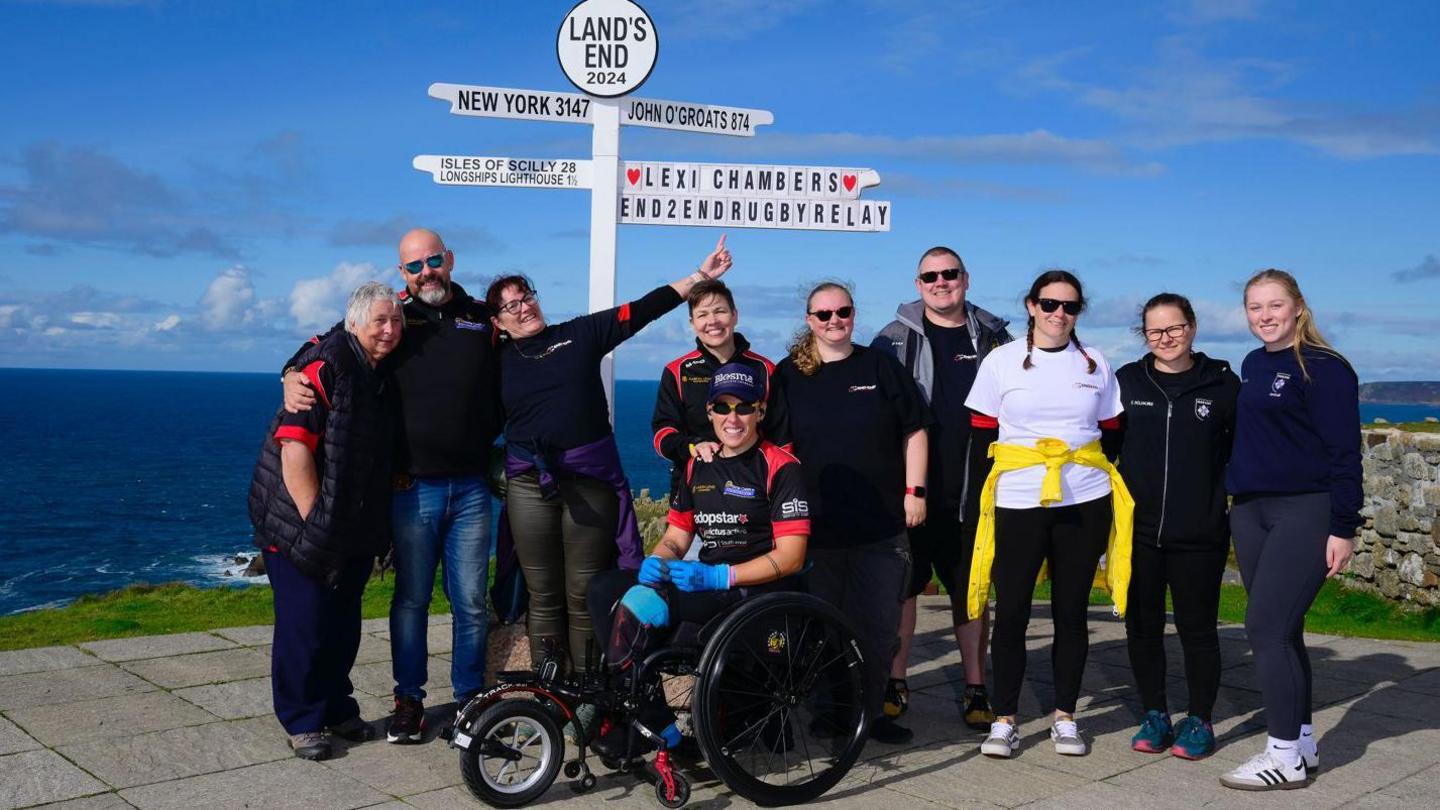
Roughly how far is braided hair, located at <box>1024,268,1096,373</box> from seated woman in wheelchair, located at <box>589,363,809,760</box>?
1097mm

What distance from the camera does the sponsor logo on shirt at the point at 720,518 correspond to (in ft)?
13.8

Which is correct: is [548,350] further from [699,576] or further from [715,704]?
[715,704]

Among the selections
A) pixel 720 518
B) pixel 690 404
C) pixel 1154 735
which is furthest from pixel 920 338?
pixel 1154 735

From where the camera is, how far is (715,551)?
13.9ft

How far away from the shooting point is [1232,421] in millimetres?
4594

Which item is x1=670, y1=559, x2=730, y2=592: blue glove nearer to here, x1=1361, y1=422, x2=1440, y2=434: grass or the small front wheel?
the small front wheel

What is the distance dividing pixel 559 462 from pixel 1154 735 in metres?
2.53

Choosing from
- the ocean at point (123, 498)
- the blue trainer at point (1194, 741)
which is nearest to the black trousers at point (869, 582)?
the blue trainer at point (1194, 741)

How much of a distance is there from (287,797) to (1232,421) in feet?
11.9

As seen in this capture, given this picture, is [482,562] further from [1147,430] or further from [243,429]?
[243,429]

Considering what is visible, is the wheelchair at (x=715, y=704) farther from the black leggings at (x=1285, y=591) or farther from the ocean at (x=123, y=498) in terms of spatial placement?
the ocean at (x=123, y=498)

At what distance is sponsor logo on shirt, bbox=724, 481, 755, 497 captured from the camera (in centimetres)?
420

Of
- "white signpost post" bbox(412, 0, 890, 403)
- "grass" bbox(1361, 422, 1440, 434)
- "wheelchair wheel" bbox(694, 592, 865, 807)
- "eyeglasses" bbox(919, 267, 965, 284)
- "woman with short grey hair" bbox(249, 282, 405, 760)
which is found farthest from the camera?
"grass" bbox(1361, 422, 1440, 434)

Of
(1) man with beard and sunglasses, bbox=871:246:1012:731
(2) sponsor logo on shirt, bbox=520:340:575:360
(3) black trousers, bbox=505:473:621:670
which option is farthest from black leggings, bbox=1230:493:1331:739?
(2) sponsor logo on shirt, bbox=520:340:575:360
